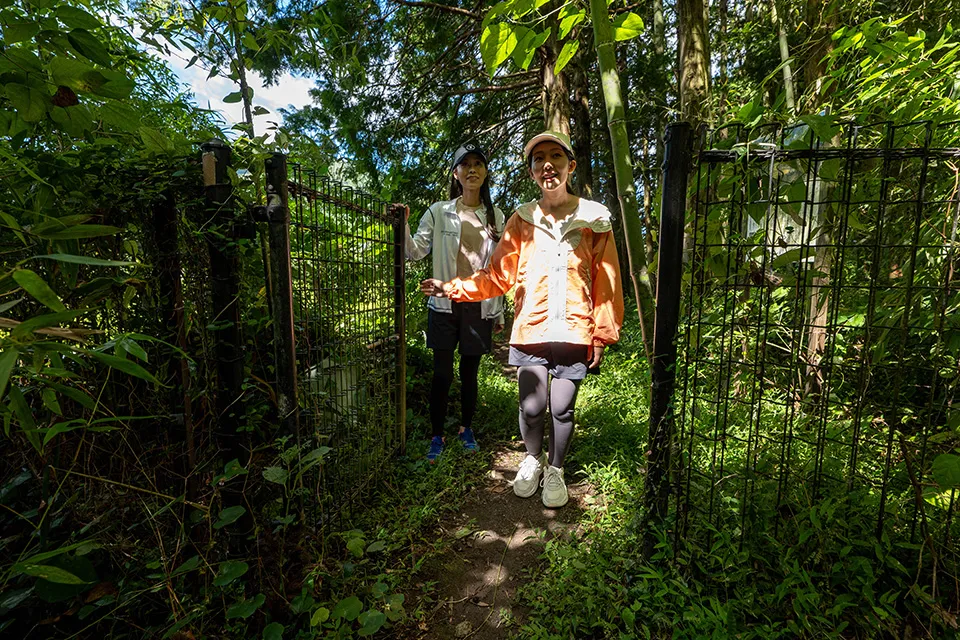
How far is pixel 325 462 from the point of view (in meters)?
2.11

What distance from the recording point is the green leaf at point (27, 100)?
33.9 inches

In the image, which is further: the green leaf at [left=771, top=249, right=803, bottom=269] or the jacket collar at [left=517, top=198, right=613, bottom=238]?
the jacket collar at [left=517, top=198, right=613, bottom=238]

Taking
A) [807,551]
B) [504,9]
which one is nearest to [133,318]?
[504,9]

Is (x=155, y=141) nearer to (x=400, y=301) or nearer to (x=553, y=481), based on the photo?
(x=400, y=301)

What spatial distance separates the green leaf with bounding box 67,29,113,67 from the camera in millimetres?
880

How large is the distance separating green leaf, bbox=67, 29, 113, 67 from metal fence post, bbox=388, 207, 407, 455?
1.96 meters

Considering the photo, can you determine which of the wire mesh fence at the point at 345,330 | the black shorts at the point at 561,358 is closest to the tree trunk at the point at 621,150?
the black shorts at the point at 561,358

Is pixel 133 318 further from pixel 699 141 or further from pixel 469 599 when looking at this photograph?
pixel 699 141

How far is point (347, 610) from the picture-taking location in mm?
1626

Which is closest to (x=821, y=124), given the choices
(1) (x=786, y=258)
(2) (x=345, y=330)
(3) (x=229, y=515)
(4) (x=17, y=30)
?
(1) (x=786, y=258)

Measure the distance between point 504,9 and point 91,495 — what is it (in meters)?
Answer: 2.30

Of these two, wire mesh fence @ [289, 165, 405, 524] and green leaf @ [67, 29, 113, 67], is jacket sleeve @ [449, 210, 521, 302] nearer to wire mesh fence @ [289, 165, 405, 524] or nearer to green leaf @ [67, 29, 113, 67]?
wire mesh fence @ [289, 165, 405, 524]

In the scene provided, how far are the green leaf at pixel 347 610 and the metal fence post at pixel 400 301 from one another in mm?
1459

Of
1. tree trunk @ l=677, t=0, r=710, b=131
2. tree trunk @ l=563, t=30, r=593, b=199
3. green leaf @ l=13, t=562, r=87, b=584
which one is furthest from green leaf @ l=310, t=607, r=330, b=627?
tree trunk @ l=563, t=30, r=593, b=199
